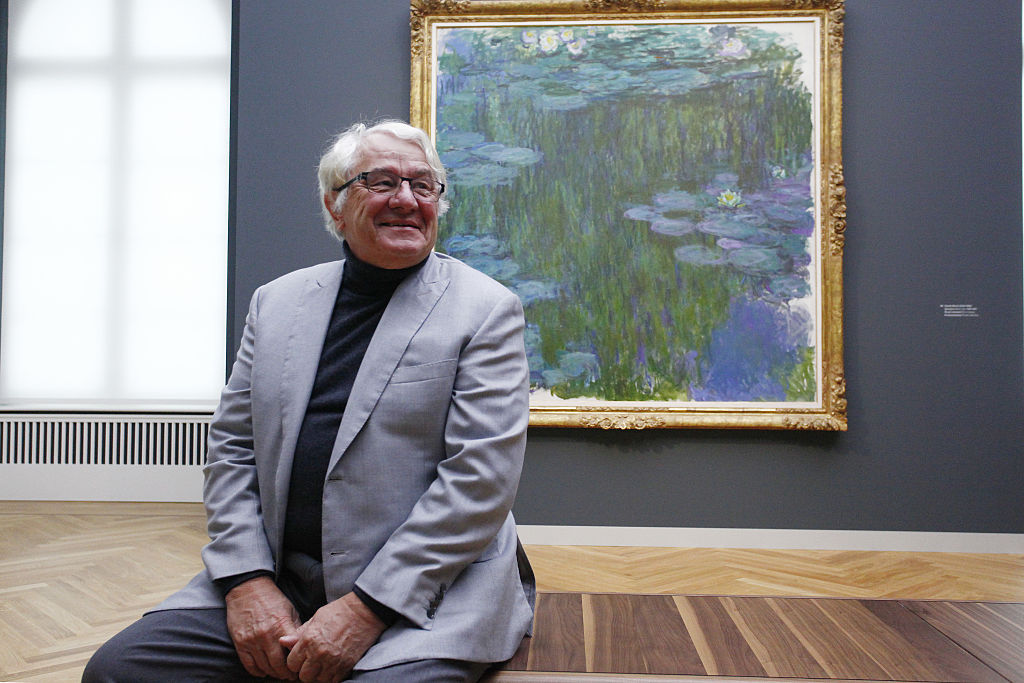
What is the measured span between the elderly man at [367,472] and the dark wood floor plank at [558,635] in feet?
0.19

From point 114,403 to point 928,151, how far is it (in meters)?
5.76

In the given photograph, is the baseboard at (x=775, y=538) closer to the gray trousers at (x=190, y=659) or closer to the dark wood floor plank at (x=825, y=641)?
the dark wood floor plank at (x=825, y=641)

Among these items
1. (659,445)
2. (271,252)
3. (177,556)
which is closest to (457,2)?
(271,252)

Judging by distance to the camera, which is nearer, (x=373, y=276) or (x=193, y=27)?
(x=373, y=276)

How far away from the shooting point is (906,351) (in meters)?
4.00

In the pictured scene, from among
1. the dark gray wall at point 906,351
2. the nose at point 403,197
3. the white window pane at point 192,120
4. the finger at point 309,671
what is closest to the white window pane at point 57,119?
the white window pane at point 192,120

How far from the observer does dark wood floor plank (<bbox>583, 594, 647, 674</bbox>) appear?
145cm

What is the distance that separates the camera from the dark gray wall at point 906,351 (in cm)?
398

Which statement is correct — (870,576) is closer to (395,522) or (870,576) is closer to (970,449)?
(970,449)

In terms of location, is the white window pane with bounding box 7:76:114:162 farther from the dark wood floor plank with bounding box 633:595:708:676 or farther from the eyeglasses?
the dark wood floor plank with bounding box 633:595:708:676

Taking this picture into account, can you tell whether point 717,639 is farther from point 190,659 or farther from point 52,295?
point 52,295

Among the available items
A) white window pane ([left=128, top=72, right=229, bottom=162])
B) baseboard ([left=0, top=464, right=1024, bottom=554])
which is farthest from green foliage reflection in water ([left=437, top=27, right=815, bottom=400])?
white window pane ([left=128, top=72, right=229, bottom=162])

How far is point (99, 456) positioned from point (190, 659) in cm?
428

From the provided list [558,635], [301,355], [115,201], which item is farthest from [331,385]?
[115,201]
